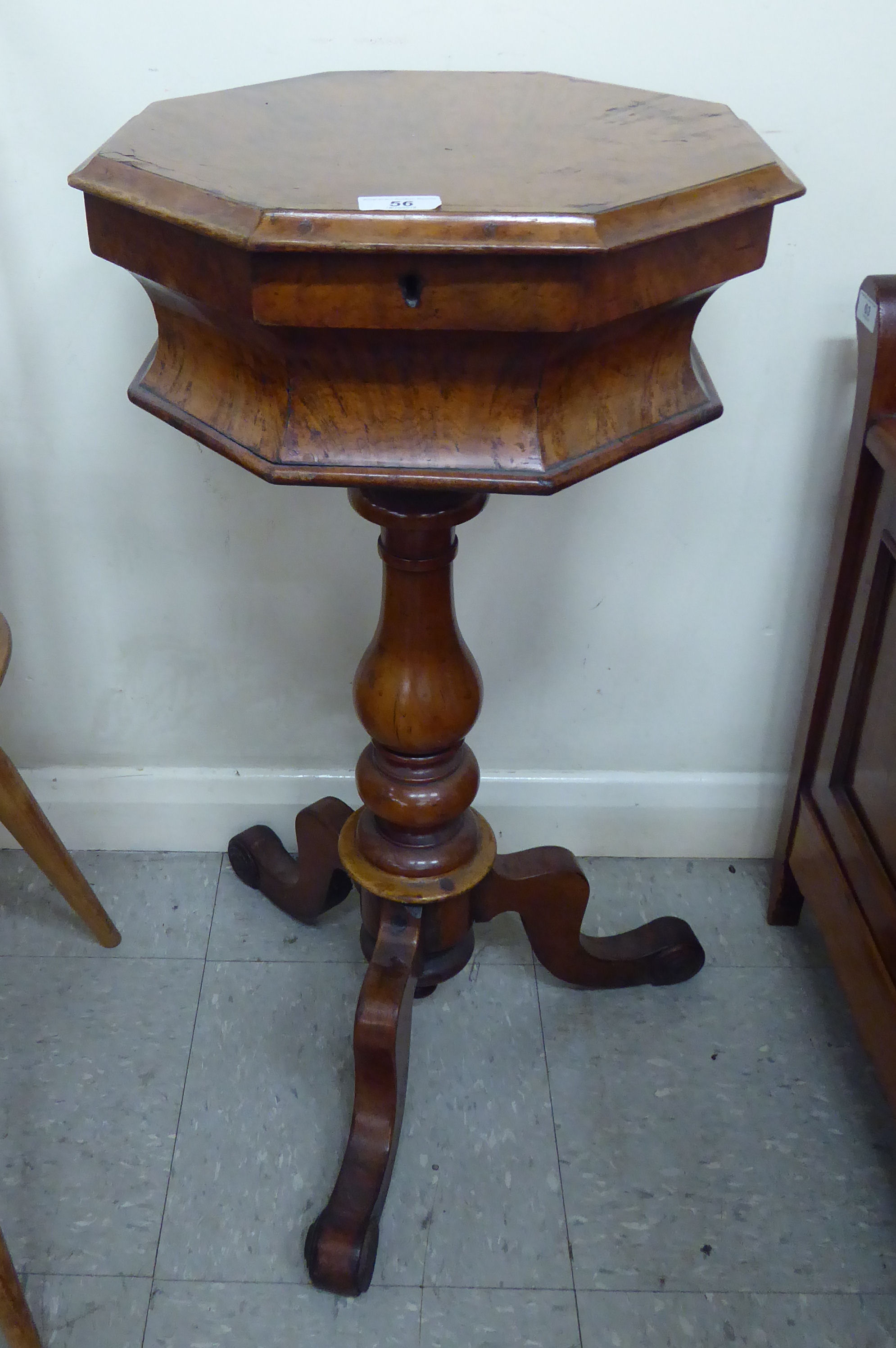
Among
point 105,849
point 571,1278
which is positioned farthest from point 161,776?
point 571,1278

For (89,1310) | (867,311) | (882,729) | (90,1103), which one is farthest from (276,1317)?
(867,311)

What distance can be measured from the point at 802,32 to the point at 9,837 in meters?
1.31

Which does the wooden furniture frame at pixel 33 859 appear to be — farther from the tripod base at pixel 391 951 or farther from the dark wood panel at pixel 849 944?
the dark wood panel at pixel 849 944

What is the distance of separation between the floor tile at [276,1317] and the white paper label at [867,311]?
98cm

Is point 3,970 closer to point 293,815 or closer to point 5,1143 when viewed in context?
point 5,1143

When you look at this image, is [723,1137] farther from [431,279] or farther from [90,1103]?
[431,279]

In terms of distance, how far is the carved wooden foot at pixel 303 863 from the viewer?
1272mm

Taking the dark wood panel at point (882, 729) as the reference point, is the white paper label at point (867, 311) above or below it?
above

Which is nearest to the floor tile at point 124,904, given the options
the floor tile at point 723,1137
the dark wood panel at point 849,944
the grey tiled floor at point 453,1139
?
the grey tiled floor at point 453,1139

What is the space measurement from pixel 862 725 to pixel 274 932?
73 centimetres

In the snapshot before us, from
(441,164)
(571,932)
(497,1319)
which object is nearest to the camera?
(441,164)

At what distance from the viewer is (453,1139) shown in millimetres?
1143

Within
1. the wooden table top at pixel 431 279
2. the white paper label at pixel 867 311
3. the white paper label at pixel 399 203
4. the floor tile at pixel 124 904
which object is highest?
the white paper label at pixel 399 203

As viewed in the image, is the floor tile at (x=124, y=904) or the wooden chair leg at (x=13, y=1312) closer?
the wooden chair leg at (x=13, y=1312)
